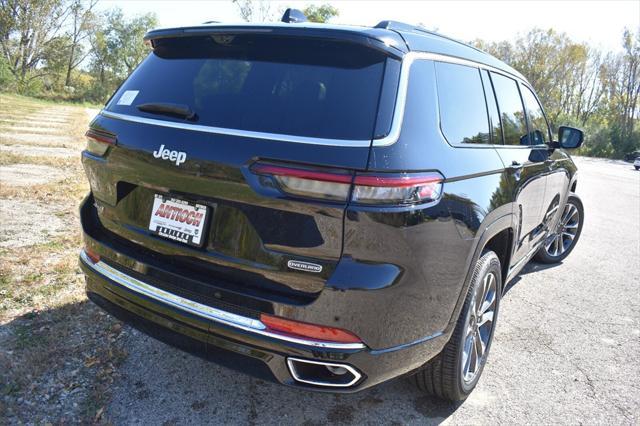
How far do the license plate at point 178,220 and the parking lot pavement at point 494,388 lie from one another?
0.99m

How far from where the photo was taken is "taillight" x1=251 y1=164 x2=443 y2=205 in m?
1.81

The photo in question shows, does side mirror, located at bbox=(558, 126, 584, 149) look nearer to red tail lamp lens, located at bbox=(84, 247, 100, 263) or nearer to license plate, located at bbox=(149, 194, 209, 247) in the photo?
license plate, located at bbox=(149, 194, 209, 247)

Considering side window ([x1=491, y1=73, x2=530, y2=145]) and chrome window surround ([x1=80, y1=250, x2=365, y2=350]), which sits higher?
side window ([x1=491, y1=73, x2=530, y2=145])

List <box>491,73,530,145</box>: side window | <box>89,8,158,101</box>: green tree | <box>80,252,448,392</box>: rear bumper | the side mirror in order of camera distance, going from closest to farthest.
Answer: <box>80,252,448,392</box>: rear bumper
<box>491,73,530,145</box>: side window
the side mirror
<box>89,8,158,101</box>: green tree

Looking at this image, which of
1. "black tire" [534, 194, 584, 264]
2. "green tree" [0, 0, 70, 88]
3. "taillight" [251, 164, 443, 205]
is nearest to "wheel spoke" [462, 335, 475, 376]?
"taillight" [251, 164, 443, 205]

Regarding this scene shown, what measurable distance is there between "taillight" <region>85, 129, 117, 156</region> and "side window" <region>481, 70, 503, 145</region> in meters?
2.15

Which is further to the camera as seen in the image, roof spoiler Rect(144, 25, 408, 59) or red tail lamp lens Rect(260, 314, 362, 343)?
roof spoiler Rect(144, 25, 408, 59)

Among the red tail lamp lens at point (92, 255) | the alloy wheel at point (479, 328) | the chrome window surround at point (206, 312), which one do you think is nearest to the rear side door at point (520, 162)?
the alloy wheel at point (479, 328)

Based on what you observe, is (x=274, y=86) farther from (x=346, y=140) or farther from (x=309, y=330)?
(x=309, y=330)

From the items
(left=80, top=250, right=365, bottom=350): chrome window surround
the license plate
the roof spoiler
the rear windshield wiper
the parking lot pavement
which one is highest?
the roof spoiler

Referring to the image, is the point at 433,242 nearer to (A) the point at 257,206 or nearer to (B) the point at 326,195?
(B) the point at 326,195

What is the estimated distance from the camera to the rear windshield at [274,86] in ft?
6.38

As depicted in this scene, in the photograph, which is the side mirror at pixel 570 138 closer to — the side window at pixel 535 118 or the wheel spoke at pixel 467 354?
the side window at pixel 535 118

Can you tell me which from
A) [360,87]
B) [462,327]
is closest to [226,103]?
[360,87]
